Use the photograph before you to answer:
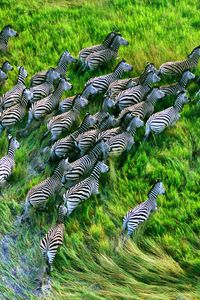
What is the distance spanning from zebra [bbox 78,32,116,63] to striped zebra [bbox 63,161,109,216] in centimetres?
277

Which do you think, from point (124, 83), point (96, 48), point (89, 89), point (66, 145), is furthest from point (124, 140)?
point (96, 48)

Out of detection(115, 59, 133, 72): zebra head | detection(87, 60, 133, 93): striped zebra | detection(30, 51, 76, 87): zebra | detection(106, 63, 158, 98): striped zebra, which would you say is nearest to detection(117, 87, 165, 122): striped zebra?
detection(106, 63, 158, 98): striped zebra

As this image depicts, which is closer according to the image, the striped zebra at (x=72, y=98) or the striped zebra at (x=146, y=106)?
the striped zebra at (x=146, y=106)

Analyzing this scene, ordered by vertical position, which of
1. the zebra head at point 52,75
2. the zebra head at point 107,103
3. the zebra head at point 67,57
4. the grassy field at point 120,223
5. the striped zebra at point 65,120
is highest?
the zebra head at point 67,57

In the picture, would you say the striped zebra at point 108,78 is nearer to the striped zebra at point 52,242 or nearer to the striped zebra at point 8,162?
the striped zebra at point 8,162

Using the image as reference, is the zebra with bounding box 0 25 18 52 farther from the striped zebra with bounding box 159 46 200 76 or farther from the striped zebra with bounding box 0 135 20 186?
the striped zebra with bounding box 159 46 200 76

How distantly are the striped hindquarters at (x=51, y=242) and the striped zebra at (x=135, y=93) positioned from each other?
Result: 2.55m

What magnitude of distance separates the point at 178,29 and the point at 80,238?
513cm

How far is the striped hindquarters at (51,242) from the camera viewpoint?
22.2ft

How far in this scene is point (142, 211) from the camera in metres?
7.09

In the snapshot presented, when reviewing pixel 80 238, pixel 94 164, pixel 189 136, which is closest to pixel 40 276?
pixel 80 238

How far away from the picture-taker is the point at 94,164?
26.0ft

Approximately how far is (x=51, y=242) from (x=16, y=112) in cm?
271

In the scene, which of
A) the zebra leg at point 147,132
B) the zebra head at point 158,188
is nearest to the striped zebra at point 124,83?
the zebra leg at point 147,132
